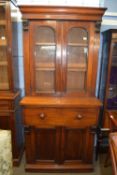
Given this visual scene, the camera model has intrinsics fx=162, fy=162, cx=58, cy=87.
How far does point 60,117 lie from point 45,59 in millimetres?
719

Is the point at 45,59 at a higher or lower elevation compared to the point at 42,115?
higher

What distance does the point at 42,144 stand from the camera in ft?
6.41

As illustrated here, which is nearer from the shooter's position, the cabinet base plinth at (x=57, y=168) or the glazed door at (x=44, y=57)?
the glazed door at (x=44, y=57)

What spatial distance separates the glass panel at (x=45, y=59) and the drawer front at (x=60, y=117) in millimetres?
307

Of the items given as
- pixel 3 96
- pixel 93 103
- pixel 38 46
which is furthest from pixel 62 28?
pixel 3 96

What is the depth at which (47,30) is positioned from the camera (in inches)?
74.4

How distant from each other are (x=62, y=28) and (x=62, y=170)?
5.58 feet

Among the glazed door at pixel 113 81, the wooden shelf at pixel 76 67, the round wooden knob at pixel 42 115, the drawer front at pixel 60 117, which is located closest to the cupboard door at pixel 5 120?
the drawer front at pixel 60 117

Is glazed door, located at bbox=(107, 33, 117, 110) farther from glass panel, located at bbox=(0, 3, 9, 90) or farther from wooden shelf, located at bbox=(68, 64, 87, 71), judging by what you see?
glass panel, located at bbox=(0, 3, 9, 90)

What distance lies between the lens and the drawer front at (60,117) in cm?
182

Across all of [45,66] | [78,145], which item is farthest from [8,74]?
[78,145]

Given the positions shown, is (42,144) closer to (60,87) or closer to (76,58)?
(60,87)

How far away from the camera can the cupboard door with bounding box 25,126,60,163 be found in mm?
1897

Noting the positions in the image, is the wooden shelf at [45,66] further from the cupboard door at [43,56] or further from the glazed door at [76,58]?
the glazed door at [76,58]
